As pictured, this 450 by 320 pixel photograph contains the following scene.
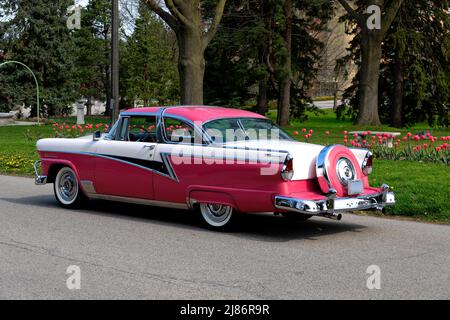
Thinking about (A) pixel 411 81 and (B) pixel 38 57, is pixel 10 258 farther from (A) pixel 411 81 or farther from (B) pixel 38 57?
(B) pixel 38 57

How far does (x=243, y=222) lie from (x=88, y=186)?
8.87 ft

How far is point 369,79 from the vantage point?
30.3 m

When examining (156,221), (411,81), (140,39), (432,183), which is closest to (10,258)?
(156,221)

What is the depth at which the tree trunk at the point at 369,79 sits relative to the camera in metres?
30.0

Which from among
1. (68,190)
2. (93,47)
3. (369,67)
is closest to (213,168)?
(68,190)

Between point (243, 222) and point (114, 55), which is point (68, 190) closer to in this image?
point (243, 222)

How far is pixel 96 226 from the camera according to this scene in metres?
9.05

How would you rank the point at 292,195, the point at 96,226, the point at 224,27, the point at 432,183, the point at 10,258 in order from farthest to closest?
1. the point at 224,27
2. the point at 432,183
3. the point at 96,226
4. the point at 292,195
5. the point at 10,258

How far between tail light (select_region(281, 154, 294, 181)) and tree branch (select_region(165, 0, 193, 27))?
1480cm

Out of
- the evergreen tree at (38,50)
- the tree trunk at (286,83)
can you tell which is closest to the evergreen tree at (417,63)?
the tree trunk at (286,83)

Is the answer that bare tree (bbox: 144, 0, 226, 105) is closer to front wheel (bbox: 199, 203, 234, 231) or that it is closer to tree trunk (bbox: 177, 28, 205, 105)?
tree trunk (bbox: 177, 28, 205, 105)

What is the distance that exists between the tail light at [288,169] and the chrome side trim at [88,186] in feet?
11.3

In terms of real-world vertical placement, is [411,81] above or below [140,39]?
below
